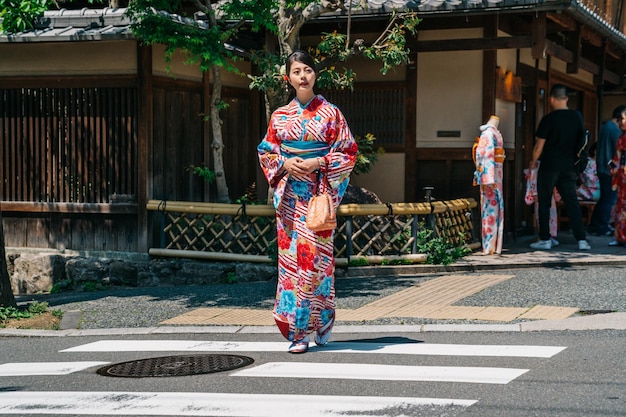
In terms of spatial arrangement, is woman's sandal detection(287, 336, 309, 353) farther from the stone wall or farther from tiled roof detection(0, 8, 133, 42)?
tiled roof detection(0, 8, 133, 42)

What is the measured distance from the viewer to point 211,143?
48.2 ft

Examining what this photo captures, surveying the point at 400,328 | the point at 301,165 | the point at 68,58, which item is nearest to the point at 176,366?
the point at 301,165

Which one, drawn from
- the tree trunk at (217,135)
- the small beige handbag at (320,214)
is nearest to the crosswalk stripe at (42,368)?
the small beige handbag at (320,214)

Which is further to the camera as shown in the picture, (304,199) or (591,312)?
(591,312)

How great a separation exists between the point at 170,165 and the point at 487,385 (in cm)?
881

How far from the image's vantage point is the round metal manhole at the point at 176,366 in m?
7.30

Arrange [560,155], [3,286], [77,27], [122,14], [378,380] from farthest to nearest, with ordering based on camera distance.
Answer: [560,155] < [77,27] < [122,14] < [3,286] < [378,380]

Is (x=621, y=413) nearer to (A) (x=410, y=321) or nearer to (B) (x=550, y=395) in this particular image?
(B) (x=550, y=395)

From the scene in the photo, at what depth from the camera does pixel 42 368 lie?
304 inches

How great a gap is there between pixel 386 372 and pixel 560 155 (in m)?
8.41

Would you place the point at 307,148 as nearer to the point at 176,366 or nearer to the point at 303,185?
the point at 303,185

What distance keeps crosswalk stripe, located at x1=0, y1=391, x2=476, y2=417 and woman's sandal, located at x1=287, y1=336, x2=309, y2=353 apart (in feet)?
4.77

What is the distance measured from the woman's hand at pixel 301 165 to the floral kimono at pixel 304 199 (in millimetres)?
58

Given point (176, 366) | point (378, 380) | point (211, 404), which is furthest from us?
point (176, 366)
